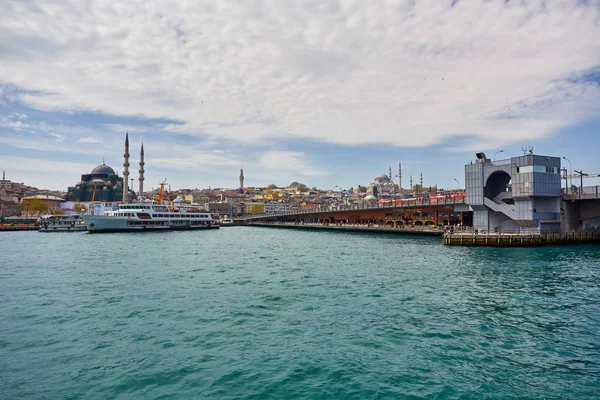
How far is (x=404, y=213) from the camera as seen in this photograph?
74.9 m

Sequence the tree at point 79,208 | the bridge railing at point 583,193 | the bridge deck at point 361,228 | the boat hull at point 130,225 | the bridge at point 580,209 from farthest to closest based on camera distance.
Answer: the tree at point 79,208 → the boat hull at point 130,225 → the bridge deck at point 361,228 → the bridge at point 580,209 → the bridge railing at point 583,193

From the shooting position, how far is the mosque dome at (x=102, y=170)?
13162 centimetres

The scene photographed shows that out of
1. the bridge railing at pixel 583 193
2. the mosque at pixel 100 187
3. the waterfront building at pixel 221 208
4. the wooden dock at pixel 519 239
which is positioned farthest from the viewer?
the waterfront building at pixel 221 208

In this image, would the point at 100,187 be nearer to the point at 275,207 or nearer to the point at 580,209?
the point at 275,207

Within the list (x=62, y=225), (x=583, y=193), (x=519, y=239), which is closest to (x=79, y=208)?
(x=62, y=225)

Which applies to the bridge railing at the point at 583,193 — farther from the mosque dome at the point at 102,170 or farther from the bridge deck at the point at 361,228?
the mosque dome at the point at 102,170

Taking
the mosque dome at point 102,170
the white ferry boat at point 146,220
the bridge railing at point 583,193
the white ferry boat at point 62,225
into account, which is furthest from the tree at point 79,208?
the bridge railing at point 583,193

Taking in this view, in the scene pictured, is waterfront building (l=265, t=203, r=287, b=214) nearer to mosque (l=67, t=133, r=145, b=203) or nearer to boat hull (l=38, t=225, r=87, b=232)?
mosque (l=67, t=133, r=145, b=203)

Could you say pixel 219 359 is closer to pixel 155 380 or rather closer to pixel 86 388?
pixel 155 380

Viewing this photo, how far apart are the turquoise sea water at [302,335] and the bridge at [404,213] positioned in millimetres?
34767

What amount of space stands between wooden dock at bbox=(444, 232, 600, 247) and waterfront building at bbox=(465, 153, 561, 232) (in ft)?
4.57

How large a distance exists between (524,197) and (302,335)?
114 ft

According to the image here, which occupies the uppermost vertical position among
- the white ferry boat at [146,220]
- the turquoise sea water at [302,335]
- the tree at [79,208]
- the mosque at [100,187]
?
the mosque at [100,187]

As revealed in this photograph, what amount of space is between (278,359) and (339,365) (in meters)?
1.55
